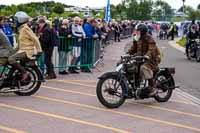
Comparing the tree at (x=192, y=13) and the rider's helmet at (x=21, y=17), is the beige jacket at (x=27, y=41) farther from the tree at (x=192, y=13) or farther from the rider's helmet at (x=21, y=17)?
the tree at (x=192, y=13)

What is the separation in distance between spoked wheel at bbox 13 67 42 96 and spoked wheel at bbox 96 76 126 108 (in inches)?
72.1

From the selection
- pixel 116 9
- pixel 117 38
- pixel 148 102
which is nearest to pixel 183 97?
pixel 148 102

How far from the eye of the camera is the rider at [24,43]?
1030 centimetres

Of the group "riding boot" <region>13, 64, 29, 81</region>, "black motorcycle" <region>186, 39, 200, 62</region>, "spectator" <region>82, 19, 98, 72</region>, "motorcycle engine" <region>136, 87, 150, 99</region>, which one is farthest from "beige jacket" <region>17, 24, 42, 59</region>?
"black motorcycle" <region>186, 39, 200, 62</region>

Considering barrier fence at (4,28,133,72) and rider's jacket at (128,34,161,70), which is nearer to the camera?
rider's jacket at (128,34,161,70)

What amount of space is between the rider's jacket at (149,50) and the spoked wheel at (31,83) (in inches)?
87.3

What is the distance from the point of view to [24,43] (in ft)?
35.1

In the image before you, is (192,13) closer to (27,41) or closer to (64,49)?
(64,49)

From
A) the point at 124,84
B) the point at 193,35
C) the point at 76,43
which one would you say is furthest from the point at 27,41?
the point at 193,35

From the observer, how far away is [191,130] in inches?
307

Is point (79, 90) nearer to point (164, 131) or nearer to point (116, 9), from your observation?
point (164, 131)

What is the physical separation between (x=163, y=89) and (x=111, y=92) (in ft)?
4.75

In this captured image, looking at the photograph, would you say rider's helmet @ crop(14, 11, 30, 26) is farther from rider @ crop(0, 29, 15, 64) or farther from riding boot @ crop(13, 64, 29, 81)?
riding boot @ crop(13, 64, 29, 81)

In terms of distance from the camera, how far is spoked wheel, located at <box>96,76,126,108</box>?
30.5 feet
